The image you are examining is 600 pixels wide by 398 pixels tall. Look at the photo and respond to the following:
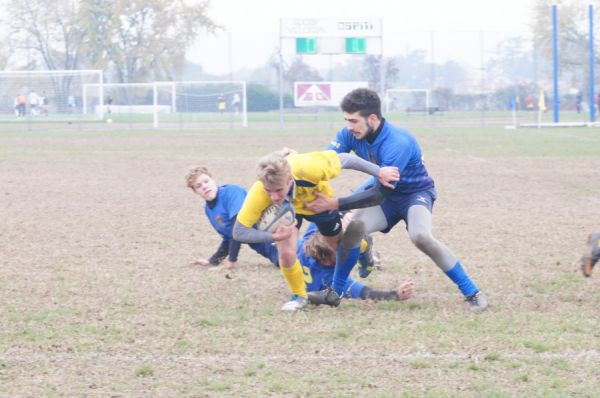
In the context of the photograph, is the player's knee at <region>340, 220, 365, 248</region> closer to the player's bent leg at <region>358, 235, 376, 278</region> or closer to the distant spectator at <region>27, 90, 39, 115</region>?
the player's bent leg at <region>358, 235, 376, 278</region>

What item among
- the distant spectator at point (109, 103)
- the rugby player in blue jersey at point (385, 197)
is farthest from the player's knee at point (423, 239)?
the distant spectator at point (109, 103)

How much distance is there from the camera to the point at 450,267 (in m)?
6.71

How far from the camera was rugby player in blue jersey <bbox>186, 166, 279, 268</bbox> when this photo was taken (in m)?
8.24

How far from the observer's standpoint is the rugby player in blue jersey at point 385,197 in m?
6.59

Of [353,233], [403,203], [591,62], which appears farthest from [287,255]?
[591,62]

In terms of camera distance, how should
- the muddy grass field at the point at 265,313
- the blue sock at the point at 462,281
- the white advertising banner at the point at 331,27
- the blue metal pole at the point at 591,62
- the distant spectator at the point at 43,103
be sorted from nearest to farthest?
1. the muddy grass field at the point at 265,313
2. the blue sock at the point at 462,281
3. the blue metal pole at the point at 591,62
4. the white advertising banner at the point at 331,27
5. the distant spectator at the point at 43,103

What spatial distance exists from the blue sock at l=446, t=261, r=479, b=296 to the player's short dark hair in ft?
3.72

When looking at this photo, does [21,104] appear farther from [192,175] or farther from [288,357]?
[288,357]

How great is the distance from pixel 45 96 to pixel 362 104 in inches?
1512

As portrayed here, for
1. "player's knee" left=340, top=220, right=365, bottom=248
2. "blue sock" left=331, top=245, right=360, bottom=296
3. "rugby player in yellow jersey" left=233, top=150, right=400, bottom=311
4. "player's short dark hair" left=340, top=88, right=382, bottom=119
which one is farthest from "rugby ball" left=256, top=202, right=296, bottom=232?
"player's short dark hair" left=340, top=88, right=382, bottom=119

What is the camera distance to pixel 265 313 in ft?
21.7

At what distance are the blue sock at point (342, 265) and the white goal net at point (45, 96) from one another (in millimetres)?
35974

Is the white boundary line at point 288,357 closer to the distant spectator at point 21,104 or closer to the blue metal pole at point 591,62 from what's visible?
the blue metal pole at point 591,62

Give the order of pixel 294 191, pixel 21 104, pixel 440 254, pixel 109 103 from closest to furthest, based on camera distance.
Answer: pixel 294 191 < pixel 440 254 < pixel 21 104 < pixel 109 103
